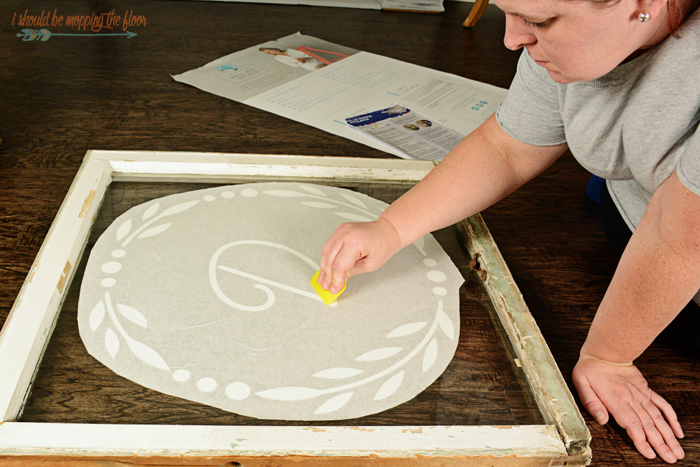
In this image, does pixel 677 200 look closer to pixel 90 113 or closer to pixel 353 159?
pixel 353 159

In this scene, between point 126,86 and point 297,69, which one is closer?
point 126,86

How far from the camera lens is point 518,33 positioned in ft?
1.65

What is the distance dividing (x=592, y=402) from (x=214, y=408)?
0.38m

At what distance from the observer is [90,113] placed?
107cm

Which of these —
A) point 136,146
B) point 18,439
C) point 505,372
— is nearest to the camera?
point 18,439

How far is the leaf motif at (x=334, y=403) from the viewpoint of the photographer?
0.47 meters

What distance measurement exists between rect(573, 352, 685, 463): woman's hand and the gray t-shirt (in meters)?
0.21

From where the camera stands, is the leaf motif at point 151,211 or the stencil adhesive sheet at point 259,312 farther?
the leaf motif at point 151,211

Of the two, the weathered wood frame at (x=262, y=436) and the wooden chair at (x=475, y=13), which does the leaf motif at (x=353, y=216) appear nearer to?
the weathered wood frame at (x=262, y=436)

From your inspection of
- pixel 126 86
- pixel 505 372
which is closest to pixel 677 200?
pixel 505 372

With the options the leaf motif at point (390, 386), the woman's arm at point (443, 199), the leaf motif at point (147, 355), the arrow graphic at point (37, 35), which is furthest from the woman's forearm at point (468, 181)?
the arrow graphic at point (37, 35)

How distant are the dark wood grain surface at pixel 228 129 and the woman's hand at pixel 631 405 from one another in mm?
13

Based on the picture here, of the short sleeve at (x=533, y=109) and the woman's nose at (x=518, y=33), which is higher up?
the woman's nose at (x=518, y=33)

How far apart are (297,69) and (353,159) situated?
1.80 feet
